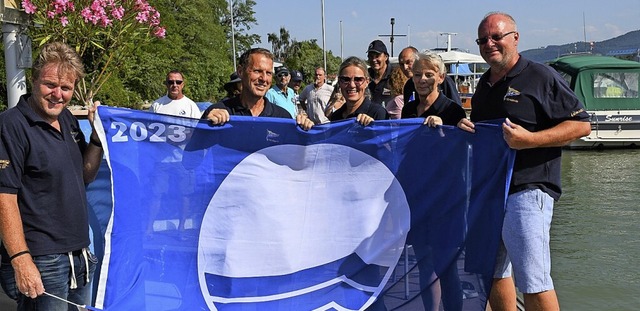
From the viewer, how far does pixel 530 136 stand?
3736mm

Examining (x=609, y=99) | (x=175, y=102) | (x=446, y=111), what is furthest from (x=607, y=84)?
(x=446, y=111)

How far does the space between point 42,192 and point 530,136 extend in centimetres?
251

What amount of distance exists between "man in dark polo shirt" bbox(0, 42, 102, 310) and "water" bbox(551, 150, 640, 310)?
4.95 metres

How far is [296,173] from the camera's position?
4258 mm

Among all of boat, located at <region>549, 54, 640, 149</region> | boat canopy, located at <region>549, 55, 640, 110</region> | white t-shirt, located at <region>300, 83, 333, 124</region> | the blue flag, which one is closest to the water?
the blue flag

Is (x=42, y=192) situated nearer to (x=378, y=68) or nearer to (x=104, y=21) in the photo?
(x=378, y=68)

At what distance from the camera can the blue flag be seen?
13.5 ft

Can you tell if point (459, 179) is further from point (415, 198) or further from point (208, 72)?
point (208, 72)

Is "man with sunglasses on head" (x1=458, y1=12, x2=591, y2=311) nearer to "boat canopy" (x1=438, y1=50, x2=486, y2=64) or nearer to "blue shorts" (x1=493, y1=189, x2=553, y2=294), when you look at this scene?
"blue shorts" (x1=493, y1=189, x2=553, y2=294)

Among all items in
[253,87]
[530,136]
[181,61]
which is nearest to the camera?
[530,136]

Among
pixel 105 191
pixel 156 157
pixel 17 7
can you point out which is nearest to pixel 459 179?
pixel 156 157

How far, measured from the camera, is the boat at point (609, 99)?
19.9 meters

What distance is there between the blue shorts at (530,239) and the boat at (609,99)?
670 inches

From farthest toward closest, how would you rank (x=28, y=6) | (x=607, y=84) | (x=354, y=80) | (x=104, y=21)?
(x=607, y=84) < (x=104, y=21) < (x=28, y=6) < (x=354, y=80)
